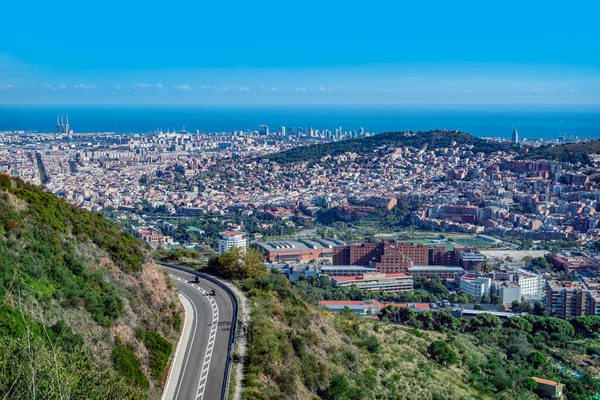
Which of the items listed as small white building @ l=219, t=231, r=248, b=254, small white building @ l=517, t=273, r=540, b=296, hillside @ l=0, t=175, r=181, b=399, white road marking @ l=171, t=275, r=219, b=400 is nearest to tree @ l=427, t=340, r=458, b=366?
white road marking @ l=171, t=275, r=219, b=400

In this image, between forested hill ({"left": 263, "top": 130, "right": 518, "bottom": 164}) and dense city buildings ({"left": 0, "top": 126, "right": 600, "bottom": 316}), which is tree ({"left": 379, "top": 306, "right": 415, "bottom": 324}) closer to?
dense city buildings ({"left": 0, "top": 126, "right": 600, "bottom": 316})

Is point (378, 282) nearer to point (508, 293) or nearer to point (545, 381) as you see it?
point (508, 293)

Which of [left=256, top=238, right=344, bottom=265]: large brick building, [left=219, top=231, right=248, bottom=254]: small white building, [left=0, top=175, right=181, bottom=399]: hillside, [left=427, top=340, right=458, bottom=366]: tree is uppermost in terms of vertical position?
[left=0, top=175, right=181, bottom=399]: hillside

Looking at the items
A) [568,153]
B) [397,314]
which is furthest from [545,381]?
[568,153]

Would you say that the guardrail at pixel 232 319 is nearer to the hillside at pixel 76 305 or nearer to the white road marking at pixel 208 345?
the white road marking at pixel 208 345

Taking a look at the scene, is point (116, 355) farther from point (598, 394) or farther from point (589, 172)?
point (589, 172)

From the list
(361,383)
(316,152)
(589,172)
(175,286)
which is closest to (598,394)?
(361,383)
